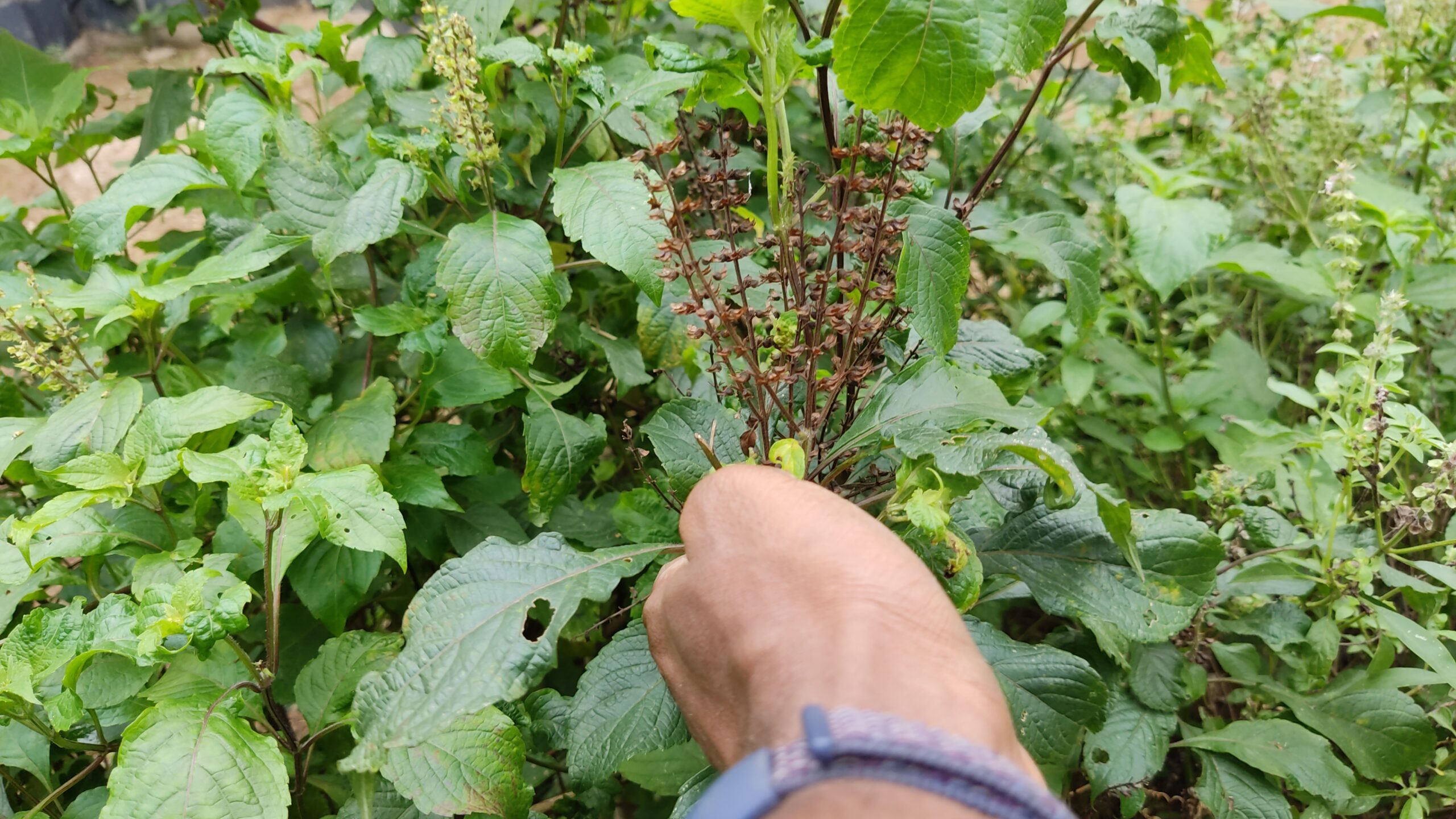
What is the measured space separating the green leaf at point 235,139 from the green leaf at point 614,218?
523 millimetres

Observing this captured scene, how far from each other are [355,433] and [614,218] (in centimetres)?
55

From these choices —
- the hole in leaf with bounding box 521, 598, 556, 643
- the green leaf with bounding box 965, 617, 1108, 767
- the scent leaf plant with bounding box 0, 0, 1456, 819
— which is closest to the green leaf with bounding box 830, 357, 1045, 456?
the scent leaf plant with bounding box 0, 0, 1456, 819

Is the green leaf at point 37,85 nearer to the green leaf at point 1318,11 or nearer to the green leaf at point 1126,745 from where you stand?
the green leaf at point 1126,745

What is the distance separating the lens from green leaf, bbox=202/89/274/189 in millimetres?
1425

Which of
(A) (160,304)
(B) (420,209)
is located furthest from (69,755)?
(B) (420,209)

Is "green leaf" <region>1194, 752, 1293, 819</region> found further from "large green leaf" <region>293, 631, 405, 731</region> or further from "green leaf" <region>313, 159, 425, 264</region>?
"green leaf" <region>313, 159, 425, 264</region>

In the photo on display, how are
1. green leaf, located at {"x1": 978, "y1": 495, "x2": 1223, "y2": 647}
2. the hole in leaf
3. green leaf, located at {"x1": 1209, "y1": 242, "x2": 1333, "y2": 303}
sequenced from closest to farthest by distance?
the hole in leaf → green leaf, located at {"x1": 978, "y1": 495, "x2": 1223, "y2": 647} → green leaf, located at {"x1": 1209, "y1": 242, "x2": 1333, "y2": 303}

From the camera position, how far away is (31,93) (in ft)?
6.73

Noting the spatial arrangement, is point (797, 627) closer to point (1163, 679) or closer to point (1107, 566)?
point (1107, 566)

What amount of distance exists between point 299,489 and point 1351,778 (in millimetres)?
1578

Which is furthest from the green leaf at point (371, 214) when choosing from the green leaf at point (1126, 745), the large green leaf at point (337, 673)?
the green leaf at point (1126, 745)

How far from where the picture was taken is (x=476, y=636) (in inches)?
38.8

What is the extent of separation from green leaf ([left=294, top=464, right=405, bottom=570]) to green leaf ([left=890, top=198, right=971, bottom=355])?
715 mm

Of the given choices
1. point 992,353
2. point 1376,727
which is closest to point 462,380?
point 992,353
